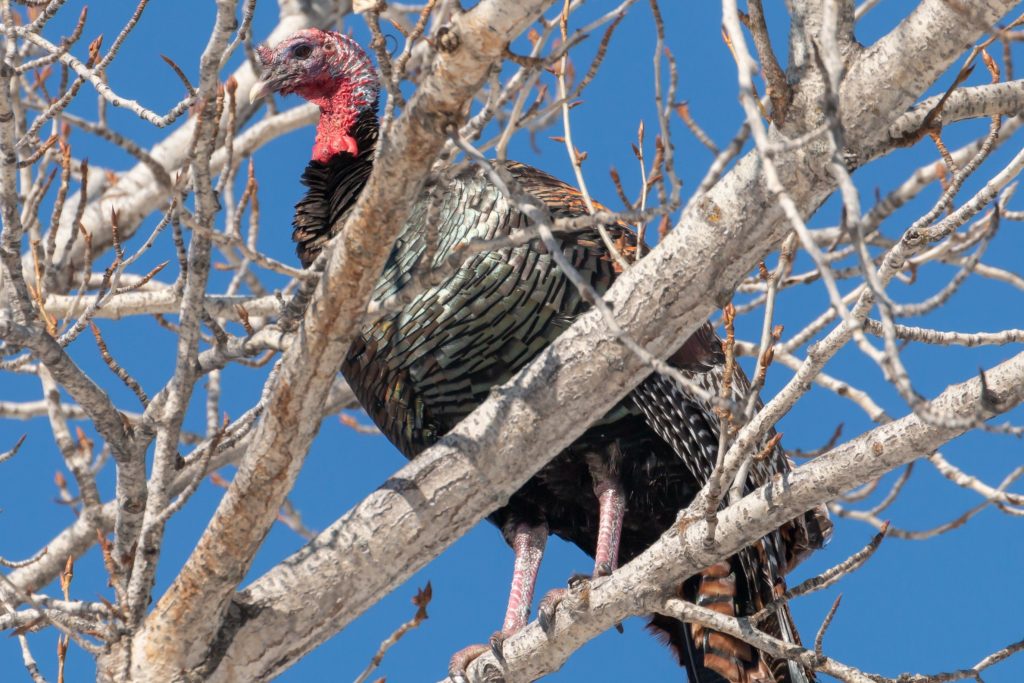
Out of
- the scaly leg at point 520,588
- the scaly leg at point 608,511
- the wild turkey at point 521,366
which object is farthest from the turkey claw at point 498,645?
the scaly leg at point 608,511

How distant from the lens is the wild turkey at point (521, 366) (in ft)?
14.4

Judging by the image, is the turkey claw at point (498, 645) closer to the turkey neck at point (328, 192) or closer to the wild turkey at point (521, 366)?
the wild turkey at point (521, 366)

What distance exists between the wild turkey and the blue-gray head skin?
1.32 feet

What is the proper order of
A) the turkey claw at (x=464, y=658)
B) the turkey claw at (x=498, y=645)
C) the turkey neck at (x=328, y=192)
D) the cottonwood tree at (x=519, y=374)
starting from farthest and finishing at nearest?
the turkey neck at (x=328, y=192)
the turkey claw at (x=464, y=658)
the turkey claw at (x=498, y=645)
the cottonwood tree at (x=519, y=374)

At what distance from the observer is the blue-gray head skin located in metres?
5.39

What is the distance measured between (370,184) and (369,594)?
3.64 feet

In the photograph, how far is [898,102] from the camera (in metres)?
2.82

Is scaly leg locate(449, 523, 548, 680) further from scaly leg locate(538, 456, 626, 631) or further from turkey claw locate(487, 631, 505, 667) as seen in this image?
scaly leg locate(538, 456, 626, 631)

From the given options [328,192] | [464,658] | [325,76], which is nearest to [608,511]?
[464,658]

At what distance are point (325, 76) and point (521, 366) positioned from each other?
5.70 ft

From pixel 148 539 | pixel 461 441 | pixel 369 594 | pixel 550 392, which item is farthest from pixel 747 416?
pixel 148 539

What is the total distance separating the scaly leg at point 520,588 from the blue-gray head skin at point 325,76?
1.73 metres

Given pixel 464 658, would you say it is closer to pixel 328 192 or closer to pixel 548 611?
pixel 548 611

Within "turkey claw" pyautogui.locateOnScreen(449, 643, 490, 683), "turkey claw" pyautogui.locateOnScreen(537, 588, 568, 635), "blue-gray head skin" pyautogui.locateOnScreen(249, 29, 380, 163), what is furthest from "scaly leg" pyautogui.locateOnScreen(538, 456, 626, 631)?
"blue-gray head skin" pyautogui.locateOnScreen(249, 29, 380, 163)
